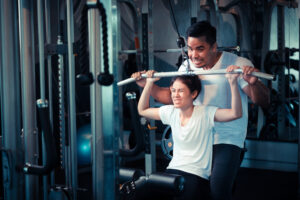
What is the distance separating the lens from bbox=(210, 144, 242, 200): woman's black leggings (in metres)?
2.25

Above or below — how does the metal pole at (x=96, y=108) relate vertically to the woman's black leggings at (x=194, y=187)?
above

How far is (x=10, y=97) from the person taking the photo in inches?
84.1

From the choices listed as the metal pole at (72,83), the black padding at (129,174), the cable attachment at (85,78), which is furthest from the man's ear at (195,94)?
the cable attachment at (85,78)

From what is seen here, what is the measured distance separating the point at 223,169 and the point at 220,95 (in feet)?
1.62

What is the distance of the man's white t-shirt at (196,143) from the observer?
228 cm

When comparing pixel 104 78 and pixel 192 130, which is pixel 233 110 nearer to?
pixel 192 130

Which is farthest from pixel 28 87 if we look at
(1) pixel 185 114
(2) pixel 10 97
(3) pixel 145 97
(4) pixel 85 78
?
(1) pixel 185 114

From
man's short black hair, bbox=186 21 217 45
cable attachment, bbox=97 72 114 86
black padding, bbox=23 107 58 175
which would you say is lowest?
black padding, bbox=23 107 58 175

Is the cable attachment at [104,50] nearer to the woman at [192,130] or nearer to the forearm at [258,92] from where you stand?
the woman at [192,130]

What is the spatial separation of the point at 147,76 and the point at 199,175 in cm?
69

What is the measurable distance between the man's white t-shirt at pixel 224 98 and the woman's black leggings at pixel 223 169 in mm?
46

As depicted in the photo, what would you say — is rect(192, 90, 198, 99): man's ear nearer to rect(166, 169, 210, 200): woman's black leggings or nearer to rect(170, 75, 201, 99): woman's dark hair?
rect(170, 75, 201, 99): woman's dark hair

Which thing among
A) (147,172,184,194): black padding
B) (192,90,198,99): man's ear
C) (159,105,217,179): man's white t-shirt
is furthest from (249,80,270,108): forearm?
(147,172,184,194): black padding

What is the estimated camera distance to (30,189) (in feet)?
7.29
